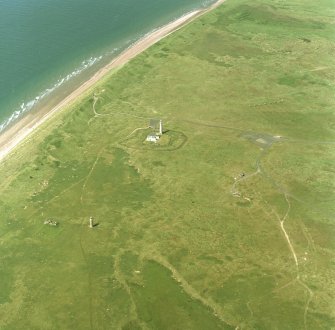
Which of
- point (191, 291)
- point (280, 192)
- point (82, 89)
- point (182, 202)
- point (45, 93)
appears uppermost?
point (45, 93)

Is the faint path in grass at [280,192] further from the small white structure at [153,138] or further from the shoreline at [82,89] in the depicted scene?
the shoreline at [82,89]

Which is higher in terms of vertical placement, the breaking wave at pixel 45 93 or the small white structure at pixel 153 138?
the breaking wave at pixel 45 93

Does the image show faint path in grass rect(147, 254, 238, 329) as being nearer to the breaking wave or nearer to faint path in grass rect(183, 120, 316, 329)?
faint path in grass rect(183, 120, 316, 329)

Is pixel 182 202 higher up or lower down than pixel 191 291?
lower down

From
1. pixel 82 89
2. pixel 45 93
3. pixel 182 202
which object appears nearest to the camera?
pixel 182 202

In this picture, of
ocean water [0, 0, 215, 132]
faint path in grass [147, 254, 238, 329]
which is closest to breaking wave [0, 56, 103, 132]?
ocean water [0, 0, 215, 132]

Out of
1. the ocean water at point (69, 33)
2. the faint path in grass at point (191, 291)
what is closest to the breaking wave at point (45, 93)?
the ocean water at point (69, 33)

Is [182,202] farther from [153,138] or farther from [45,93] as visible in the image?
[45,93]

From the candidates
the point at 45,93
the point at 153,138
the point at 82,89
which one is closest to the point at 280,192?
the point at 153,138
